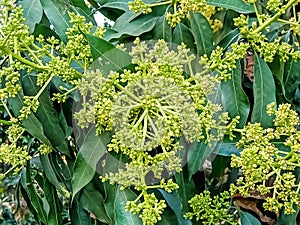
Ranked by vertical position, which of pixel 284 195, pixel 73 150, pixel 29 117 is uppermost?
pixel 29 117

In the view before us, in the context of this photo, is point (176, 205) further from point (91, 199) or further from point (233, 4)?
point (233, 4)

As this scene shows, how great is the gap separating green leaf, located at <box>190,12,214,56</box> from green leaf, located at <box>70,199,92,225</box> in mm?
372

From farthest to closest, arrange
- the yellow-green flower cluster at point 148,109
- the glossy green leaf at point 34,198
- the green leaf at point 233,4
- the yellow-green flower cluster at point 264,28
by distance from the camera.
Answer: the glossy green leaf at point 34,198 → the green leaf at point 233,4 → the yellow-green flower cluster at point 264,28 → the yellow-green flower cluster at point 148,109

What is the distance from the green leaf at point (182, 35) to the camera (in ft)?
2.78

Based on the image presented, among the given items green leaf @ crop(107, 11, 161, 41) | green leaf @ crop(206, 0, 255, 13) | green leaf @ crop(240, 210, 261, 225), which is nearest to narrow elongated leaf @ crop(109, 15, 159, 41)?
green leaf @ crop(107, 11, 161, 41)

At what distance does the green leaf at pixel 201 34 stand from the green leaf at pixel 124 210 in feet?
0.89

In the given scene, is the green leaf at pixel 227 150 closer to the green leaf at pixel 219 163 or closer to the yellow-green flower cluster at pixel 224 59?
the green leaf at pixel 219 163

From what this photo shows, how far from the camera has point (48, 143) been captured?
2.72ft

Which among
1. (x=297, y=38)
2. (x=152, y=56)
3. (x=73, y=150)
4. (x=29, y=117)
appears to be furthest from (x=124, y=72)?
(x=297, y=38)

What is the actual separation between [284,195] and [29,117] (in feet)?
1.38

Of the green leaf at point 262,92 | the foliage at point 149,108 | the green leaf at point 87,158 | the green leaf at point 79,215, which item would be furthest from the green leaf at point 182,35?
the green leaf at point 79,215

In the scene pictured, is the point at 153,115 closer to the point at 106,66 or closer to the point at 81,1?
the point at 106,66

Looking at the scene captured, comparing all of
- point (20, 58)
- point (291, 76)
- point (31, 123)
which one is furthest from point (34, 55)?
point (291, 76)

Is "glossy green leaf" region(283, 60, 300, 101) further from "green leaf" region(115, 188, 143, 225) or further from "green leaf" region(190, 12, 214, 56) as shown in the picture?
"green leaf" region(115, 188, 143, 225)
